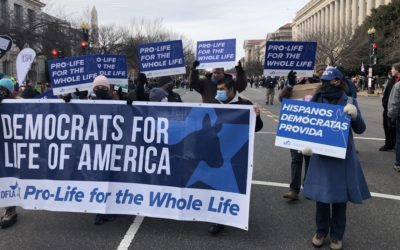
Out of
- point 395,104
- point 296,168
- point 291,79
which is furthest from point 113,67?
point 395,104

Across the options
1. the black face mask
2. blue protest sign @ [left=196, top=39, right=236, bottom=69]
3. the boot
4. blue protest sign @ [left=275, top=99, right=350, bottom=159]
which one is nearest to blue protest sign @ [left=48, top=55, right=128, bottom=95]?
the black face mask

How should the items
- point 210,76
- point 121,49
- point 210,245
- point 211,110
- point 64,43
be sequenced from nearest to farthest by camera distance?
point 210,245 → point 211,110 → point 210,76 → point 64,43 → point 121,49

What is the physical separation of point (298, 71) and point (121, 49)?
191 ft

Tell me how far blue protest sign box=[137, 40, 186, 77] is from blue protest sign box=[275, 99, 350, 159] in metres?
3.35

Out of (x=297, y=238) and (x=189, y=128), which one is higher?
(x=189, y=128)

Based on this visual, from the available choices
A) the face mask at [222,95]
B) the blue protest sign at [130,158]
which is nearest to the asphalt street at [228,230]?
the blue protest sign at [130,158]

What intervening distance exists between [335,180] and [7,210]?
3.96 metres

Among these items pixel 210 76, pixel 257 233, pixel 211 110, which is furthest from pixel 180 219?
pixel 210 76

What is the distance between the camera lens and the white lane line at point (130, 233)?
490cm

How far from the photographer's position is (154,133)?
5414mm

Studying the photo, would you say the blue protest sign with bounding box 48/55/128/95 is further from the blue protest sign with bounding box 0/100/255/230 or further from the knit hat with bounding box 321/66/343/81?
the knit hat with bounding box 321/66/343/81

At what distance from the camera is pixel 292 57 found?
293 inches

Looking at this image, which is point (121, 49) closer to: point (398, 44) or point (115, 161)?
point (398, 44)

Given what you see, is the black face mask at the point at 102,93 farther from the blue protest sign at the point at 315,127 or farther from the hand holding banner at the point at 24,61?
the hand holding banner at the point at 24,61
